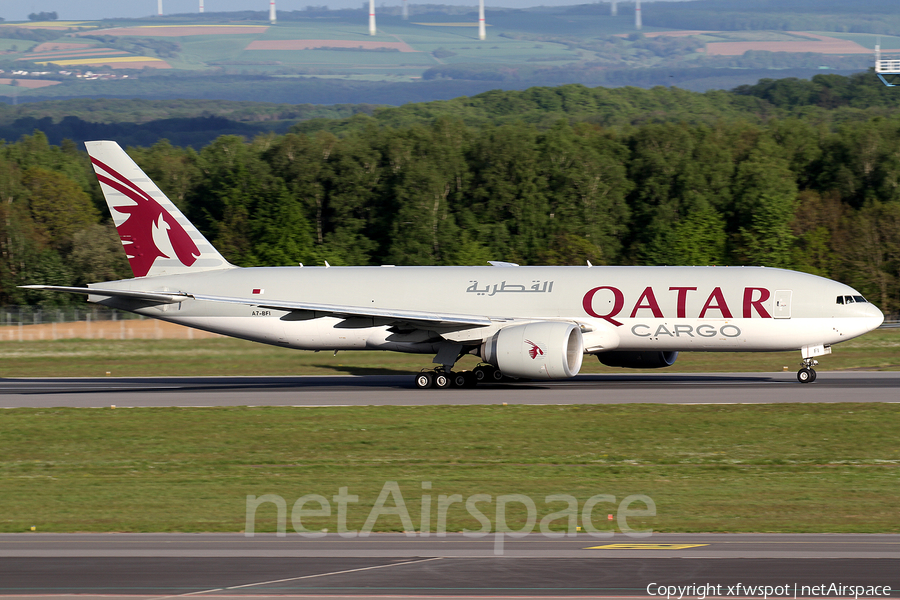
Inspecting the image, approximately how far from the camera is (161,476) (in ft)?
70.2

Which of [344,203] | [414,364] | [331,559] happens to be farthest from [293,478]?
[344,203]

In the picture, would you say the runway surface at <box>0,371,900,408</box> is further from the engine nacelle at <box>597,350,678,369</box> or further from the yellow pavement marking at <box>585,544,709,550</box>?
the yellow pavement marking at <box>585,544,709,550</box>

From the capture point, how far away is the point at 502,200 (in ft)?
324

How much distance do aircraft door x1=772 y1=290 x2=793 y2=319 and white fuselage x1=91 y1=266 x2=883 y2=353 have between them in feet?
0.11

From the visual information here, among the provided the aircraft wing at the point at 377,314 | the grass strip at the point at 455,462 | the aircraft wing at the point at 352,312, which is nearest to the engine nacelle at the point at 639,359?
the aircraft wing at the point at 352,312

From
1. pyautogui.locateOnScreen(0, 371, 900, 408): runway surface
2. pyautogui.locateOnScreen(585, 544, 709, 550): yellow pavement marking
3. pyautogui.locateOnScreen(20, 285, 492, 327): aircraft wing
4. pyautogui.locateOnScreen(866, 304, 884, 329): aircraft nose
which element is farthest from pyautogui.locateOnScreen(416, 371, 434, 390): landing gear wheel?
pyautogui.locateOnScreen(585, 544, 709, 550): yellow pavement marking

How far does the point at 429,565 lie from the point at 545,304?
72.1ft

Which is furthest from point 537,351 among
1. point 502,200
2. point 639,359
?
point 502,200

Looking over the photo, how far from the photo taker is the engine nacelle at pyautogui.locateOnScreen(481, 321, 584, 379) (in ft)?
106

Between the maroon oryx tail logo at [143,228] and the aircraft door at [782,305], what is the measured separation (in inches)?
816

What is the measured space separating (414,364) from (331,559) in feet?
96.2

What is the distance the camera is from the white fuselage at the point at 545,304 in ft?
111

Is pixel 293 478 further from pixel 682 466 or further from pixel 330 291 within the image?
pixel 330 291

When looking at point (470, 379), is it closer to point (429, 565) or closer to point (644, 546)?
point (644, 546)
